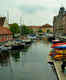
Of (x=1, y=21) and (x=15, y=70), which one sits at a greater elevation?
(x=1, y=21)

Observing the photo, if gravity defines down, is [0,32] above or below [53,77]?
above

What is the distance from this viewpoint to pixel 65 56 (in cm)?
1549

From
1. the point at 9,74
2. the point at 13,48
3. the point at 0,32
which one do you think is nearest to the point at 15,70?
the point at 9,74

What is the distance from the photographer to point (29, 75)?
17.1m

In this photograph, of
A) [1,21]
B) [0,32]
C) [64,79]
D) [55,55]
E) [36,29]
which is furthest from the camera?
[36,29]

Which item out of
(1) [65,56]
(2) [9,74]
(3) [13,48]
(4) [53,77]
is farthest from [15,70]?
(3) [13,48]

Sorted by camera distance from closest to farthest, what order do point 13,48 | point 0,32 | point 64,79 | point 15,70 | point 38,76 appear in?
1. point 64,79
2. point 38,76
3. point 15,70
4. point 13,48
5. point 0,32

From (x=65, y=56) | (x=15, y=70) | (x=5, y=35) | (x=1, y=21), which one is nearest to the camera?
(x=65, y=56)

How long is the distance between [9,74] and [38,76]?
3.16 metres

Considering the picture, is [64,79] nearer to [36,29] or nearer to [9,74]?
[9,74]

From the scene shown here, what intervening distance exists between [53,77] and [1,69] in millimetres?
6815

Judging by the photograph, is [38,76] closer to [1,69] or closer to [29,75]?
[29,75]

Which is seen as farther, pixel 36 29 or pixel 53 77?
pixel 36 29

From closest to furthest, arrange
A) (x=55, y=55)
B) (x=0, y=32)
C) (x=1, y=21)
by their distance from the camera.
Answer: (x=55, y=55)
(x=0, y=32)
(x=1, y=21)
